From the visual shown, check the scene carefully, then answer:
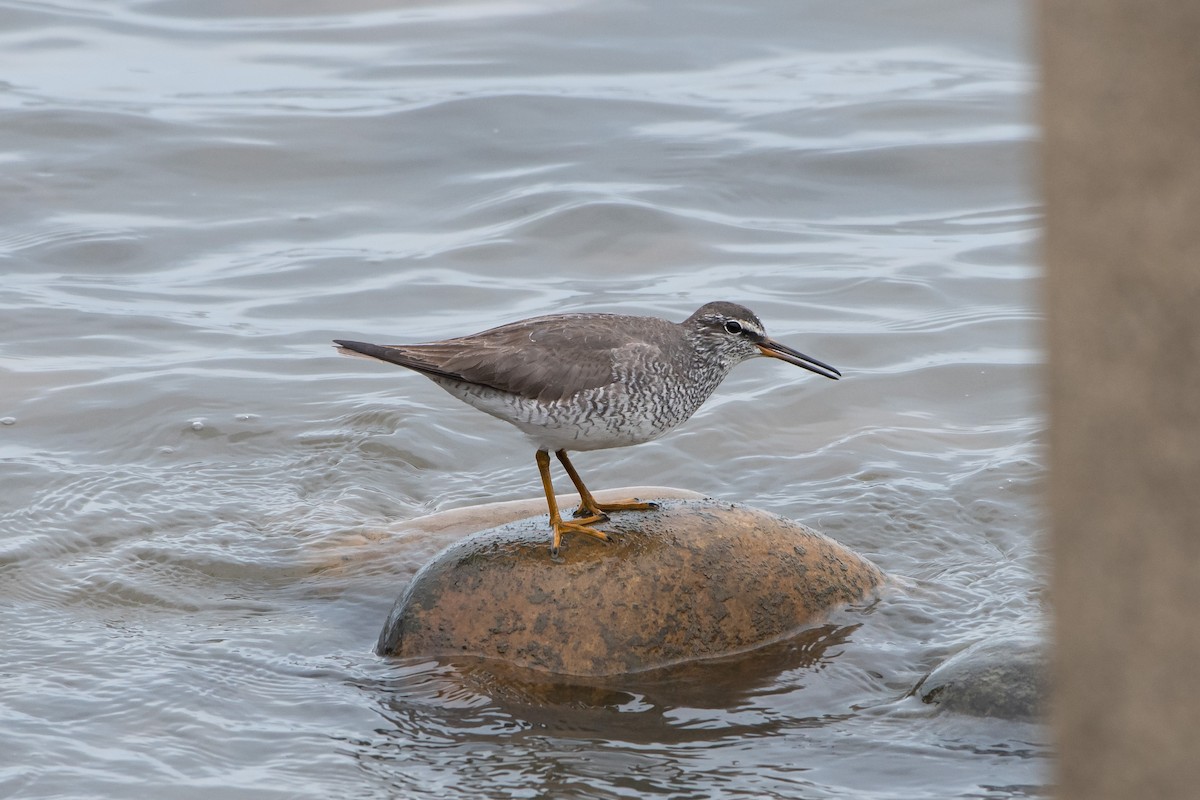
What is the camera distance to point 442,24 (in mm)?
18094

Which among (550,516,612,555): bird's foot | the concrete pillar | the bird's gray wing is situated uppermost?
the concrete pillar

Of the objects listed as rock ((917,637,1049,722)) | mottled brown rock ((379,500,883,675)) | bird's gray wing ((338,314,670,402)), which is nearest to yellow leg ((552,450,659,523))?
mottled brown rock ((379,500,883,675))

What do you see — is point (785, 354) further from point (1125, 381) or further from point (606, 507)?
point (1125, 381)

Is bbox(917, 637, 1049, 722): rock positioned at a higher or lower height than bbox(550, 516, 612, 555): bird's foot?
lower

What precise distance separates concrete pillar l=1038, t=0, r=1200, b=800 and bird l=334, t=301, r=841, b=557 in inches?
181

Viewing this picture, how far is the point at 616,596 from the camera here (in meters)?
5.80

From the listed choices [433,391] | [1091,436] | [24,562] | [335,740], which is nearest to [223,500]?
[24,562]

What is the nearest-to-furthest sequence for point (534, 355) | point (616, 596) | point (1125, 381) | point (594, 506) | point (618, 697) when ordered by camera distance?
point (1125, 381) < point (618, 697) < point (616, 596) < point (534, 355) < point (594, 506)

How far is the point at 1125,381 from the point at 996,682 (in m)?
4.30

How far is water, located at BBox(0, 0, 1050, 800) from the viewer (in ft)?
17.2

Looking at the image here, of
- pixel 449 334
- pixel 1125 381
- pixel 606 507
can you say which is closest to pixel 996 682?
pixel 606 507

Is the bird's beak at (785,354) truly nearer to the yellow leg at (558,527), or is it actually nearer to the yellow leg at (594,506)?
the yellow leg at (594,506)

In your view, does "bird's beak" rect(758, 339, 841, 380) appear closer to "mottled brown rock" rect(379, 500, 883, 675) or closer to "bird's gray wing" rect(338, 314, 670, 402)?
"bird's gray wing" rect(338, 314, 670, 402)

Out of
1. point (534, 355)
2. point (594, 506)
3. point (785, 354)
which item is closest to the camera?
point (534, 355)
